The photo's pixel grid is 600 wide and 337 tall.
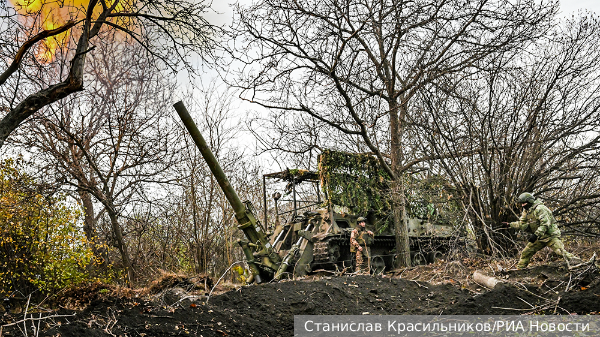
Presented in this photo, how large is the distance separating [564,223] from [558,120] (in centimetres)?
213

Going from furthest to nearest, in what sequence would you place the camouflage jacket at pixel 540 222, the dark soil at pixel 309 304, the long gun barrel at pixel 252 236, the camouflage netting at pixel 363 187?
the camouflage netting at pixel 363 187, the long gun barrel at pixel 252 236, the camouflage jacket at pixel 540 222, the dark soil at pixel 309 304

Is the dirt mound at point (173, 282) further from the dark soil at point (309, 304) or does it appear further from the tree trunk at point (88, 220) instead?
the tree trunk at point (88, 220)

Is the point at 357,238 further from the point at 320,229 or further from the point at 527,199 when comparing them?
the point at 527,199

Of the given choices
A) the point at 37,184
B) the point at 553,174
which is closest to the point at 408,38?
the point at 553,174

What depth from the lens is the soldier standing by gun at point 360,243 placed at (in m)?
11.7

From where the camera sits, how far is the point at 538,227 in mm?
8844

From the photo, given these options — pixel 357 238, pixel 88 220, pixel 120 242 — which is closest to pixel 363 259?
pixel 357 238

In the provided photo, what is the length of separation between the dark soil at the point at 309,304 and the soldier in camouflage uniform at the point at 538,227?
2.21ft

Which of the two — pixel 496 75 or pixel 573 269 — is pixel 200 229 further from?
pixel 573 269

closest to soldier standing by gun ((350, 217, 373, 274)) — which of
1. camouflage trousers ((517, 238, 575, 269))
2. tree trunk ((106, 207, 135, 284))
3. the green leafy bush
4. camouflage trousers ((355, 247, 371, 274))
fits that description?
camouflage trousers ((355, 247, 371, 274))

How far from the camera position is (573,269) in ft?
23.4

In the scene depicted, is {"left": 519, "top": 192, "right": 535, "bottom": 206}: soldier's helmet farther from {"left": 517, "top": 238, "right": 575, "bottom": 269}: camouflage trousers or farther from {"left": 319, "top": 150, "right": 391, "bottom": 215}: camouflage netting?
{"left": 319, "top": 150, "right": 391, "bottom": 215}: camouflage netting

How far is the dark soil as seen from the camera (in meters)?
5.12

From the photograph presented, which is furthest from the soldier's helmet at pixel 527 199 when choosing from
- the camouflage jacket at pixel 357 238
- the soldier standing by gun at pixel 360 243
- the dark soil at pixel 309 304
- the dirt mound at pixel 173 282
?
the dirt mound at pixel 173 282
